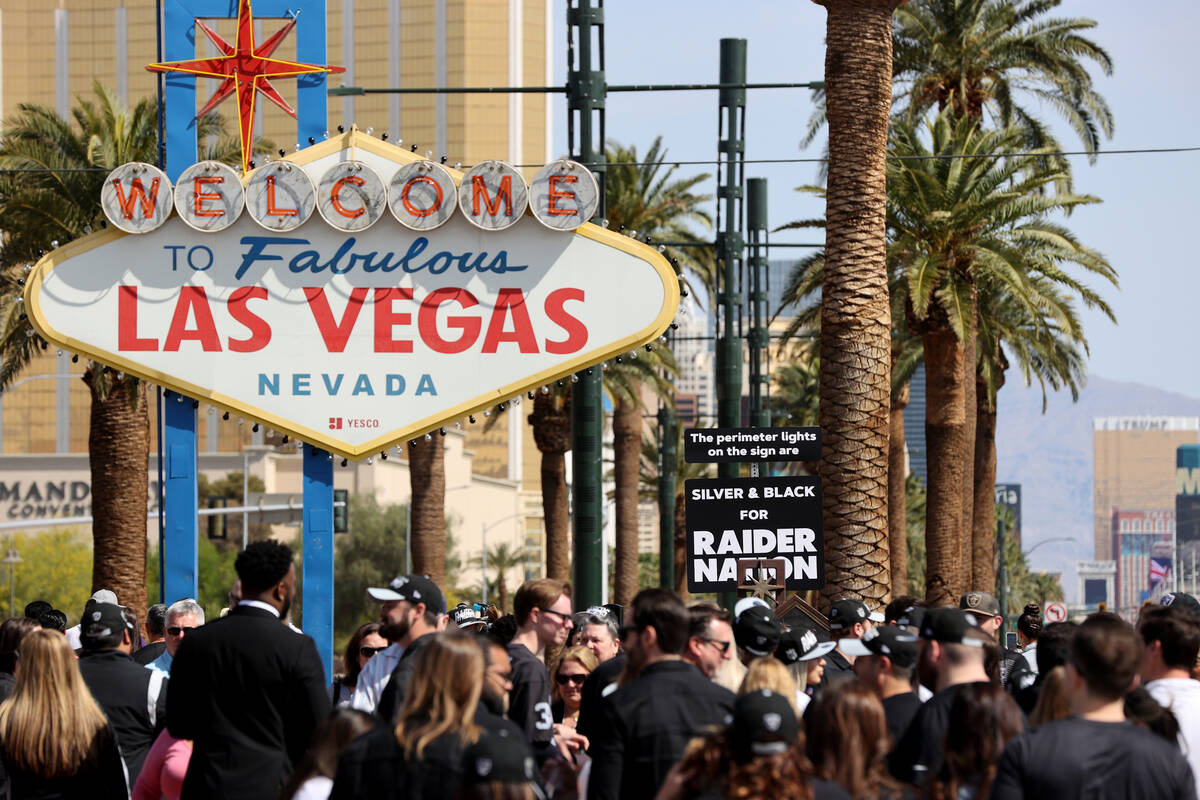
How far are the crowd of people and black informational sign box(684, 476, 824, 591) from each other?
671 centimetres

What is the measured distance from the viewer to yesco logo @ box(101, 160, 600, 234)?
1381 cm

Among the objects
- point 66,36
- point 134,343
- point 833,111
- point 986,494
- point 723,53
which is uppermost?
point 66,36

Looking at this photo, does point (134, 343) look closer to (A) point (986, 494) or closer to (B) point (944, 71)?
(B) point (944, 71)

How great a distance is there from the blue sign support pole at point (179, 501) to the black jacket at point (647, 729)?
869cm

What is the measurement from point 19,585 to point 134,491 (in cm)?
5205

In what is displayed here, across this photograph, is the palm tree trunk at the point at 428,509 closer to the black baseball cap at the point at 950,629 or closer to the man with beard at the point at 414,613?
the man with beard at the point at 414,613

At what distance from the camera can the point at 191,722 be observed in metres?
6.71

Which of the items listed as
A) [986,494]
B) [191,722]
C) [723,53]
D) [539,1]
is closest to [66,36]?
[539,1]

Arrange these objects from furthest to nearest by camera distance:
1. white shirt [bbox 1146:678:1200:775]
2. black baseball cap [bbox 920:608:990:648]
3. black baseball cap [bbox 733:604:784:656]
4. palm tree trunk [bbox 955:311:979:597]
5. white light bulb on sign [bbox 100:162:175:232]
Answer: palm tree trunk [bbox 955:311:979:597]
white light bulb on sign [bbox 100:162:175:232]
black baseball cap [bbox 733:604:784:656]
white shirt [bbox 1146:678:1200:775]
black baseball cap [bbox 920:608:990:648]

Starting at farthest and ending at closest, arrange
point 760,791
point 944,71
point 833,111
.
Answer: point 944,71, point 833,111, point 760,791

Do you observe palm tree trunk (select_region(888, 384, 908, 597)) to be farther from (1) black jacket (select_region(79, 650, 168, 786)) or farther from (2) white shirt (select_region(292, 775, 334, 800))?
(2) white shirt (select_region(292, 775, 334, 800))

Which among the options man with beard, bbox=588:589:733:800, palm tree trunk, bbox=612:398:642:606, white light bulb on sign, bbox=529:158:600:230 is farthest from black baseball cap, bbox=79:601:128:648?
palm tree trunk, bbox=612:398:642:606

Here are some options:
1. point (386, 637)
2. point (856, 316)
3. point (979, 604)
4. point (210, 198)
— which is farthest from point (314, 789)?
point (856, 316)

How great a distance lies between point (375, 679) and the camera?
7.88 meters
